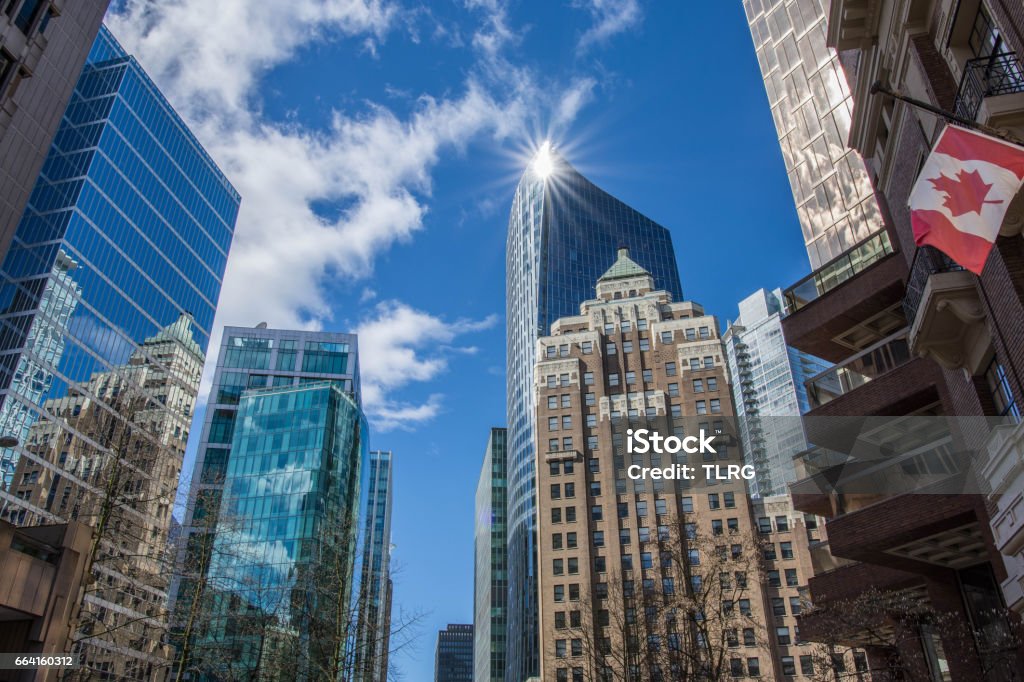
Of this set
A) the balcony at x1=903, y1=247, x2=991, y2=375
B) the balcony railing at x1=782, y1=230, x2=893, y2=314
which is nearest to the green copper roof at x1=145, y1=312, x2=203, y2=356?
the balcony railing at x1=782, y1=230, x2=893, y2=314

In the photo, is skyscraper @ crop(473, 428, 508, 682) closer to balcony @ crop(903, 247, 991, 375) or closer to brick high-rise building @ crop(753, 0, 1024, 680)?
brick high-rise building @ crop(753, 0, 1024, 680)

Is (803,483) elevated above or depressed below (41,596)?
above

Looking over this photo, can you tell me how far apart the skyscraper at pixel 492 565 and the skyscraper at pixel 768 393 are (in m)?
48.8

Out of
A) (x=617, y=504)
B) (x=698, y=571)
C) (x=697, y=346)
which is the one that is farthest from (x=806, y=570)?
(x=697, y=346)

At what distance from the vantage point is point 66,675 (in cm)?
2400

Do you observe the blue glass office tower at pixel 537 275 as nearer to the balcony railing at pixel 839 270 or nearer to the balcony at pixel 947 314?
the balcony railing at pixel 839 270

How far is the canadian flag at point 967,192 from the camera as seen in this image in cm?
1213

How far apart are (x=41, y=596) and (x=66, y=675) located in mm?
4818

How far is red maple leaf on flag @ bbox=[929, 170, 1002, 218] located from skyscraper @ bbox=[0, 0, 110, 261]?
112 ft

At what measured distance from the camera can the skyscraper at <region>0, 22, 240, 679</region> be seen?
80625 millimetres

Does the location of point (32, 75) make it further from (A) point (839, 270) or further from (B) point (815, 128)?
(B) point (815, 128)

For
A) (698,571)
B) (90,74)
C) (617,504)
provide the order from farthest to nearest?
(90,74) → (617,504) → (698,571)

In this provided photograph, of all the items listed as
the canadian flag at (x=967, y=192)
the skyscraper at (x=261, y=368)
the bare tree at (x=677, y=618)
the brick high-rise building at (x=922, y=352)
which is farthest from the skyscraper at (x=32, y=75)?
the skyscraper at (x=261, y=368)

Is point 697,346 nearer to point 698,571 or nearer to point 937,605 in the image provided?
point 698,571
